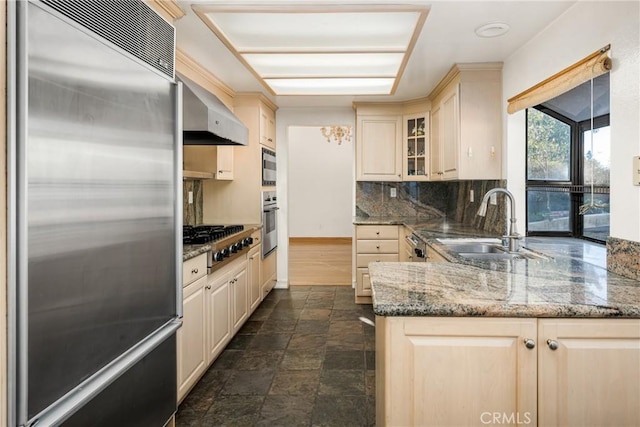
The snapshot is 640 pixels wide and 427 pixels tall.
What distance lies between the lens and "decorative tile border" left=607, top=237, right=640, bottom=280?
1.76 meters

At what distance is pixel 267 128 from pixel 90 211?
372cm

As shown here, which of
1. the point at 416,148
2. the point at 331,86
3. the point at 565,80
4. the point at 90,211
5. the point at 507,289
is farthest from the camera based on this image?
the point at 416,148

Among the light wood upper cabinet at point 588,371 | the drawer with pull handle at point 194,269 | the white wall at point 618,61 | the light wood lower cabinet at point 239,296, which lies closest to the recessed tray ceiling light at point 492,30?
the white wall at point 618,61

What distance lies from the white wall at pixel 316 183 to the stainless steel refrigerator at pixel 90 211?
7.92 m

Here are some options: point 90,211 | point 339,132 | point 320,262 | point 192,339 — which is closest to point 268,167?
point 192,339

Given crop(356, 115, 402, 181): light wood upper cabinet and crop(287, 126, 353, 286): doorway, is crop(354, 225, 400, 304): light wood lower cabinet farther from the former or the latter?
crop(287, 126, 353, 286): doorway

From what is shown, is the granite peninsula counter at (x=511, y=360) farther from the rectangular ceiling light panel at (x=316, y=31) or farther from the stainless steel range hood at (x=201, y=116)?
the rectangular ceiling light panel at (x=316, y=31)

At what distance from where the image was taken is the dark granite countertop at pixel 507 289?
1.36 m

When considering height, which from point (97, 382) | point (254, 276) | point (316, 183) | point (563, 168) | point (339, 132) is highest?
point (339, 132)

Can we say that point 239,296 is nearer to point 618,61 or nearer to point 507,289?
point 507,289

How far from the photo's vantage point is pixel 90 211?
1294mm

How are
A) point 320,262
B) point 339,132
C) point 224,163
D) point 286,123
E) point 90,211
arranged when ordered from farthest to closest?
1. point 339,132
2. point 320,262
3. point 286,123
4. point 224,163
5. point 90,211

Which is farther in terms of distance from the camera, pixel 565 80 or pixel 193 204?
pixel 193 204

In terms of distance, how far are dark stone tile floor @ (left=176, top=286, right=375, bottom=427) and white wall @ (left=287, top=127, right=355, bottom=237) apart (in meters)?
5.44
